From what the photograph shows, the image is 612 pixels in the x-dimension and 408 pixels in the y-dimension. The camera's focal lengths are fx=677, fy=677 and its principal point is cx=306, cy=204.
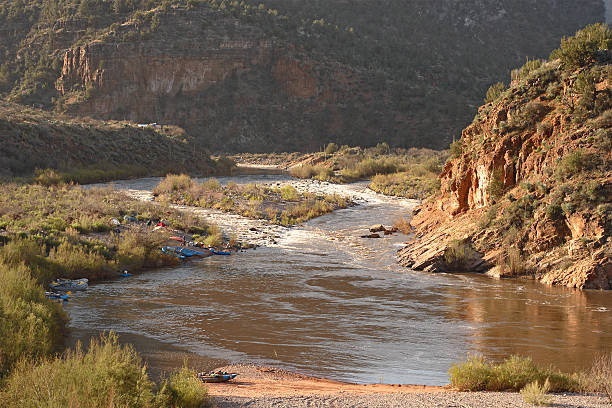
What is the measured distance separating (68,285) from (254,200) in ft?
66.1

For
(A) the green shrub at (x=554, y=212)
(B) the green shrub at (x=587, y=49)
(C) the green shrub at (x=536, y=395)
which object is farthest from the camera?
(B) the green shrub at (x=587, y=49)

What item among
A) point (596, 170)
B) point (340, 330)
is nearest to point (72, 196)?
point (340, 330)

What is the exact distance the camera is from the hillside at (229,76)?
3605 inches

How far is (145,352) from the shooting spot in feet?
43.1

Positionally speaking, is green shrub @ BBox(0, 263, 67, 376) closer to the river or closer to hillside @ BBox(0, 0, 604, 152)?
the river

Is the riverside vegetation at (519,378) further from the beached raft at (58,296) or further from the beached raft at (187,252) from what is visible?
the beached raft at (187,252)

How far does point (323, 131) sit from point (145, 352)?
80697mm

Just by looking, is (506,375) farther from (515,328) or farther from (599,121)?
(599,121)

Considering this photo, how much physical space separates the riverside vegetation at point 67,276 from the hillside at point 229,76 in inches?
2214

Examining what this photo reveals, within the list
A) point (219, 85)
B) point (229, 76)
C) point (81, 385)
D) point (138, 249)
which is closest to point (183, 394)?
point (81, 385)

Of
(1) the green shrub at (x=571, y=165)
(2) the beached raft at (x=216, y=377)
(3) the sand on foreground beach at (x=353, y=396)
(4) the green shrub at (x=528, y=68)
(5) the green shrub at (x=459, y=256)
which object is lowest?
(2) the beached raft at (x=216, y=377)

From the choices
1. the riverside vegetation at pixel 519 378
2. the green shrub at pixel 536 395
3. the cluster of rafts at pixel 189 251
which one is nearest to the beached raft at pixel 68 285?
the cluster of rafts at pixel 189 251

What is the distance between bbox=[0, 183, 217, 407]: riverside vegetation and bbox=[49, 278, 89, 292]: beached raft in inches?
11.0

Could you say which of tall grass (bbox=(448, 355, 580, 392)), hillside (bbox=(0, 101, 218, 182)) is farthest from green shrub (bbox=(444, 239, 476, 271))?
hillside (bbox=(0, 101, 218, 182))
